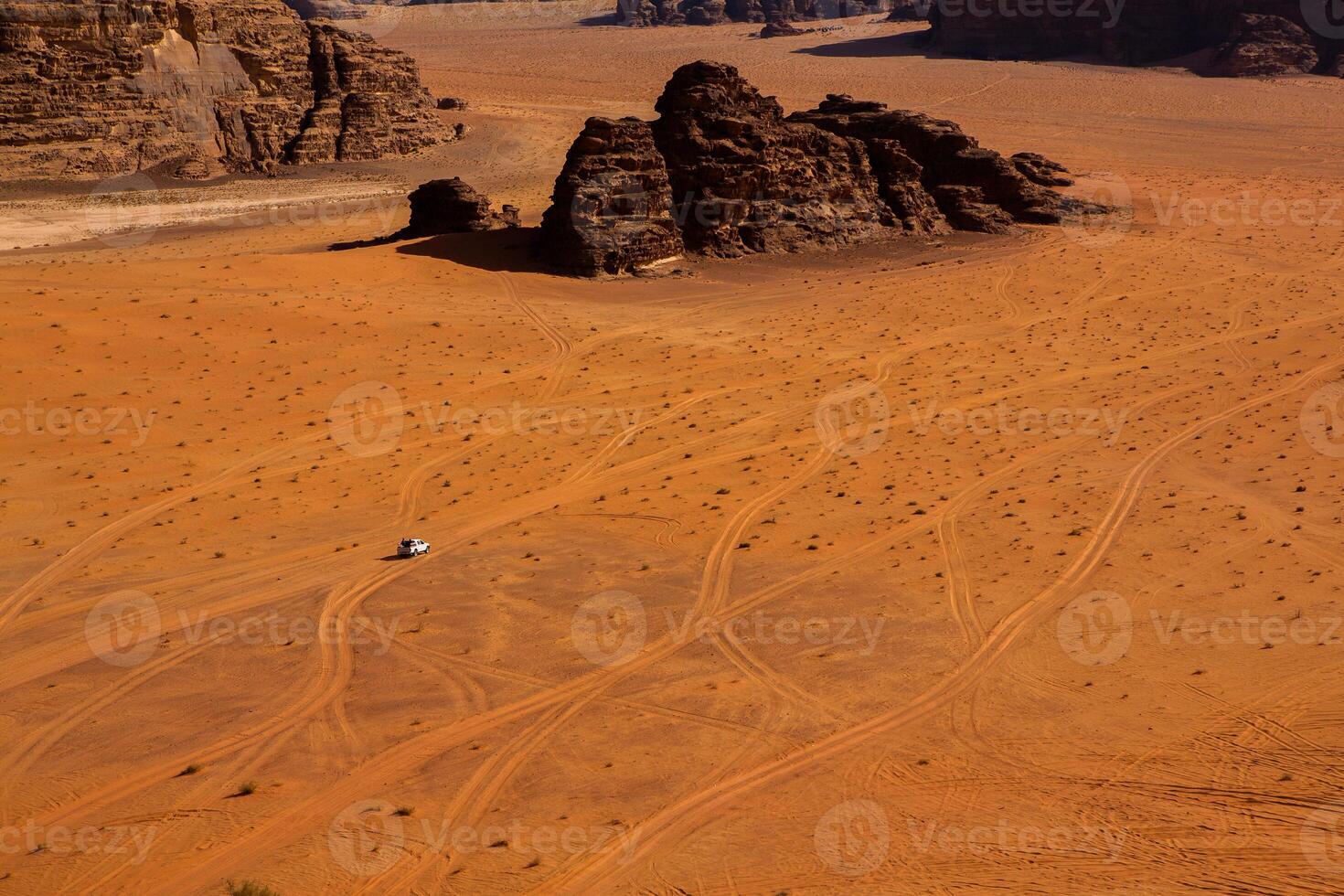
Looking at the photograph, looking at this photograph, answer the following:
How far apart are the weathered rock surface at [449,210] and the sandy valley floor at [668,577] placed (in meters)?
1.60

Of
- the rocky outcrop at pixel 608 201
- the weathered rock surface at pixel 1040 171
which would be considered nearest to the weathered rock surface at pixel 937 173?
the weathered rock surface at pixel 1040 171

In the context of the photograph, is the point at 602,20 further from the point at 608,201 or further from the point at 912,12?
the point at 608,201

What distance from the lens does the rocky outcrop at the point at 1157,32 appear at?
235 feet

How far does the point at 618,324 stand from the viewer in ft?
85.8

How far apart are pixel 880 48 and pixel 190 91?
60173mm

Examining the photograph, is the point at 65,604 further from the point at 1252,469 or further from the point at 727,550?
the point at 1252,469

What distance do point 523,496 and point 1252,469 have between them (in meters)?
11.7

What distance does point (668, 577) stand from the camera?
14.8 meters

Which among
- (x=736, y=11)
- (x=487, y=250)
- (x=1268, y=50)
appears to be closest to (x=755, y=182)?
(x=487, y=250)

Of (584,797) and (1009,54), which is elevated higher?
(1009,54)

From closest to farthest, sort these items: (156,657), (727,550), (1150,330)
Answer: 1. (156,657)
2. (727,550)
3. (1150,330)

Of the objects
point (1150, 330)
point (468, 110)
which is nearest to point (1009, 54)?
point (468, 110)

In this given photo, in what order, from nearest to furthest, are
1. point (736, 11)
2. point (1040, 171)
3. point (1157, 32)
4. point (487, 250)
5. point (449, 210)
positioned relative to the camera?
point (487, 250)
point (449, 210)
point (1040, 171)
point (1157, 32)
point (736, 11)

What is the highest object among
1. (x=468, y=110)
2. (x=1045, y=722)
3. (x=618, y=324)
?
(x=468, y=110)
